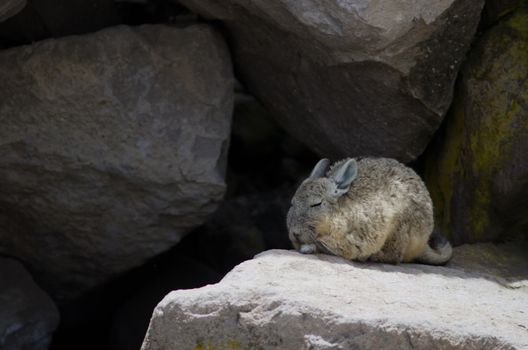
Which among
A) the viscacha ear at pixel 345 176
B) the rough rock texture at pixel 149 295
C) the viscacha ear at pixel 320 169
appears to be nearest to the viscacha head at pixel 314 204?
the viscacha ear at pixel 345 176

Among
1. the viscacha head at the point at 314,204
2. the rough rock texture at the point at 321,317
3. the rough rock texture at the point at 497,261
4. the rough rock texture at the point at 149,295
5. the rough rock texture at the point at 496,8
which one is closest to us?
the rough rock texture at the point at 321,317

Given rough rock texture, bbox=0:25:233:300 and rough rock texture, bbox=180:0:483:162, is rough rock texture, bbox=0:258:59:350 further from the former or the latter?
rough rock texture, bbox=180:0:483:162

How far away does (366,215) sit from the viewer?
569 centimetres

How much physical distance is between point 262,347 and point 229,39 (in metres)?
3.16

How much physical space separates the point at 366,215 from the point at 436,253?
25.8 inches

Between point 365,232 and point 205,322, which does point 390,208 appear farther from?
point 205,322

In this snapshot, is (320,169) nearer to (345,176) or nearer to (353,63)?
(345,176)

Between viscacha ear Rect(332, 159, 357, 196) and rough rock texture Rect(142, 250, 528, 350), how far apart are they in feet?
3.19

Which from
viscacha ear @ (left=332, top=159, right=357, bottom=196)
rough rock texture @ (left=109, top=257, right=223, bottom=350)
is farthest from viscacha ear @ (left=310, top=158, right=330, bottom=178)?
rough rock texture @ (left=109, top=257, right=223, bottom=350)

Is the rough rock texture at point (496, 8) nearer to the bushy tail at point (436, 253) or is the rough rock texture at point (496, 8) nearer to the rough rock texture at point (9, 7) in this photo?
the bushy tail at point (436, 253)

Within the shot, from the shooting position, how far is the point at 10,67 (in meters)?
6.32

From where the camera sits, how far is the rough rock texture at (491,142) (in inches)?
245

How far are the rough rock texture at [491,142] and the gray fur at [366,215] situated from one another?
2.07ft

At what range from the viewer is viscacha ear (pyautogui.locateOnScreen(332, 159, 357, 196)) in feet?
18.7
